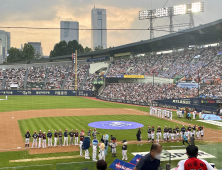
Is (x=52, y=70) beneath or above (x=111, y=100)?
above

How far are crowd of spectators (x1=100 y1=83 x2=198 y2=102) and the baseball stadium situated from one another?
254 millimetres

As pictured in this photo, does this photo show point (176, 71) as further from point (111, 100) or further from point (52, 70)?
point (52, 70)

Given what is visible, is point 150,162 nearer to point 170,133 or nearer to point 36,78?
point 170,133

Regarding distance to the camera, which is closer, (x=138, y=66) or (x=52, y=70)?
(x=138, y=66)

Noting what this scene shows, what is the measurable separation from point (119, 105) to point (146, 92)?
8.68 meters

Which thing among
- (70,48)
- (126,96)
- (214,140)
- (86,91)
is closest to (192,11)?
(126,96)

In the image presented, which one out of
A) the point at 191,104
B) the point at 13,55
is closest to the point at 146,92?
the point at 191,104

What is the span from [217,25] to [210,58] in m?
10.4

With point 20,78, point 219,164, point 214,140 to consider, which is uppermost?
point 20,78

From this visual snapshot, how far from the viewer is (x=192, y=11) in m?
65.5

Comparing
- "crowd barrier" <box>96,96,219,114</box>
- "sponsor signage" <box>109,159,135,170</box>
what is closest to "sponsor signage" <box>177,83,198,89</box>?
"crowd barrier" <box>96,96,219,114</box>

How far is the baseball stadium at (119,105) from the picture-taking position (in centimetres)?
1562

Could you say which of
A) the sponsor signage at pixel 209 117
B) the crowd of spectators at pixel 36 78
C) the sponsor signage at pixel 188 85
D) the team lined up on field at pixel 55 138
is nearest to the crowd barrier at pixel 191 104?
the sponsor signage at pixel 209 117

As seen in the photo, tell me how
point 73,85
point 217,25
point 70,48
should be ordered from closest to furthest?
point 217,25
point 73,85
point 70,48
